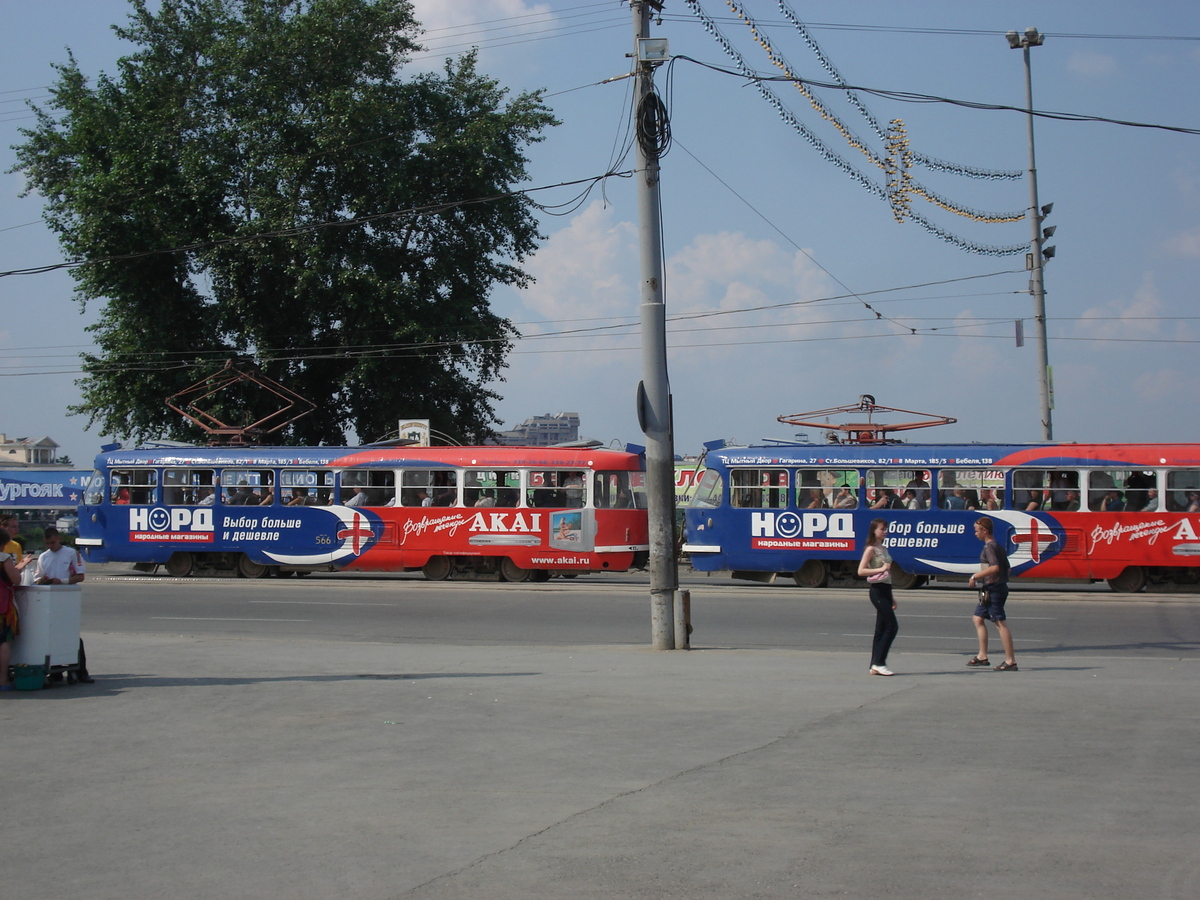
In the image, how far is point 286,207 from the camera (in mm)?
34750

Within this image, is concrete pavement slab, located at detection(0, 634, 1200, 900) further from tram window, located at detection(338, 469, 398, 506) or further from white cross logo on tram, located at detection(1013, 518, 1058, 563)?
tram window, located at detection(338, 469, 398, 506)

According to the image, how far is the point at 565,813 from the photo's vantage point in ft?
20.4

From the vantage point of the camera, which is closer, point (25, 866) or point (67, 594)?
point (25, 866)

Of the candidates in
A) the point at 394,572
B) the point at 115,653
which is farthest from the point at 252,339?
the point at 115,653

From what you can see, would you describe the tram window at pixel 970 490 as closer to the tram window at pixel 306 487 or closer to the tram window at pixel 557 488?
the tram window at pixel 557 488

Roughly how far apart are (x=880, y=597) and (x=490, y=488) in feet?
49.7

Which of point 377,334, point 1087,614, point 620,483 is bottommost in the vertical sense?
point 1087,614

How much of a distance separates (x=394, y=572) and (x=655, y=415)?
55.8 ft

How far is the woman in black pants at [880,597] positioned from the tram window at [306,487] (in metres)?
17.5

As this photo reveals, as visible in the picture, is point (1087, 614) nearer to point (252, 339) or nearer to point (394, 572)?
point (394, 572)

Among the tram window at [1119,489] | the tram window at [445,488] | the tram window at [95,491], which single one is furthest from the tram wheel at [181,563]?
the tram window at [1119,489]

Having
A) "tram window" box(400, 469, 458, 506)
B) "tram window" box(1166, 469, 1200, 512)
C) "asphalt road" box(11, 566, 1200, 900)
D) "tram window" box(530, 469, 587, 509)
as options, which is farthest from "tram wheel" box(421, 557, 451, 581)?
"tram window" box(1166, 469, 1200, 512)

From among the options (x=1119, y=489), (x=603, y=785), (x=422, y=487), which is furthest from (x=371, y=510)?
(x=603, y=785)

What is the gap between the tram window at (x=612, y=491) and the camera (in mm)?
24906
